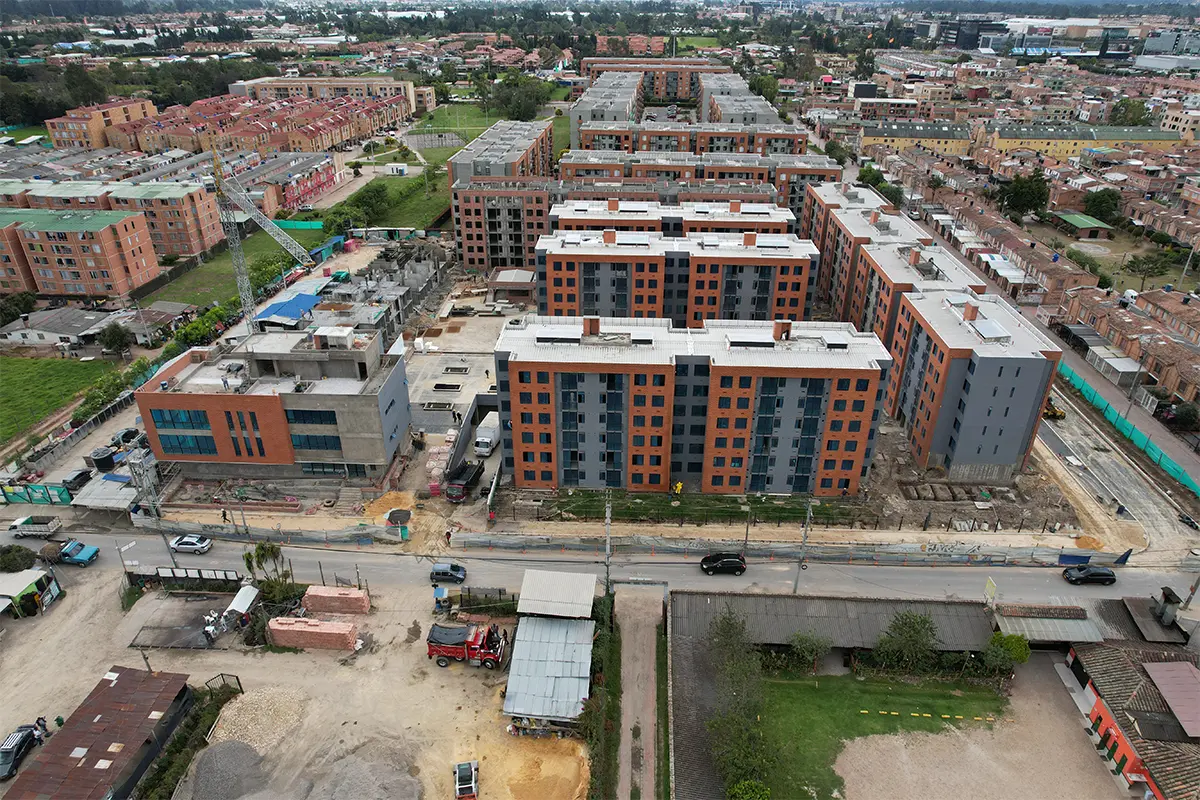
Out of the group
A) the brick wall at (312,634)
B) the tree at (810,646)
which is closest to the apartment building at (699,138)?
the tree at (810,646)

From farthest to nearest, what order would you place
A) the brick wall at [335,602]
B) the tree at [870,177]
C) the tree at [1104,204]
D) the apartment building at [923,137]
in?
the apartment building at [923,137]
the tree at [870,177]
the tree at [1104,204]
the brick wall at [335,602]

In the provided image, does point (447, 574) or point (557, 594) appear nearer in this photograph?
point (557, 594)

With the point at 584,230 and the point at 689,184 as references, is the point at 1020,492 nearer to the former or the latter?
the point at 584,230

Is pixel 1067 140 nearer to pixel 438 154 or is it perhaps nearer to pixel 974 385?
pixel 974 385

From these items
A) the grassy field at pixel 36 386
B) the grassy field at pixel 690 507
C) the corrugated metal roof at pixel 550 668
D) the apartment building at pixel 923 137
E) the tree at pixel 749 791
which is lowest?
the grassy field at pixel 36 386

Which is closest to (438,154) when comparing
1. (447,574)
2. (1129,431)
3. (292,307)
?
(292,307)

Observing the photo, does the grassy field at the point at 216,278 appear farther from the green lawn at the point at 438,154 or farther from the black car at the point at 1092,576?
the black car at the point at 1092,576
